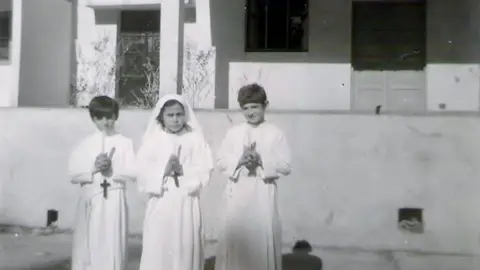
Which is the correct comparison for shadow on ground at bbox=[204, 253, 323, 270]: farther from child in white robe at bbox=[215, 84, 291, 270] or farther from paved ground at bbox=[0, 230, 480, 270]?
child in white robe at bbox=[215, 84, 291, 270]

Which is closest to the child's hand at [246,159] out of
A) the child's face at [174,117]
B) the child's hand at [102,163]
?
the child's face at [174,117]

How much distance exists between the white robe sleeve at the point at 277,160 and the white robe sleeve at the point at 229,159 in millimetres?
214

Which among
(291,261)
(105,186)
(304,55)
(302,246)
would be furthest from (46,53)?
(105,186)

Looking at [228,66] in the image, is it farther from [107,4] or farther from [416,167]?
[416,167]

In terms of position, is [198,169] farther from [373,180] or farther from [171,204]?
[373,180]

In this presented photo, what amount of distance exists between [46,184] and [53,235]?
645 millimetres

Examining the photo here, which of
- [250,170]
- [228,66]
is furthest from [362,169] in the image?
[228,66]

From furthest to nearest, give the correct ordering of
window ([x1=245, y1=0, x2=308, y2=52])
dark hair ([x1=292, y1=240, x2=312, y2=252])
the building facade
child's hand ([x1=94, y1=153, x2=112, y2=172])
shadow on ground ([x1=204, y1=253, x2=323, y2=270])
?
window ([x1=245, y1=0, x2=308, y2=52]) → the building facade → dark hair ([x1=292, y1=240, x2=312, y2=252]) → shadow on ground ([x1=204, y1=253, x2=323, y2=270]) → child's hand ([x1=94, y1=153, x2=112, y2=172])

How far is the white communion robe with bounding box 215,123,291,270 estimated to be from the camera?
4281 millimetres

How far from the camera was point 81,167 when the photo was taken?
4.27 metres

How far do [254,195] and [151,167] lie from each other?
79 cm

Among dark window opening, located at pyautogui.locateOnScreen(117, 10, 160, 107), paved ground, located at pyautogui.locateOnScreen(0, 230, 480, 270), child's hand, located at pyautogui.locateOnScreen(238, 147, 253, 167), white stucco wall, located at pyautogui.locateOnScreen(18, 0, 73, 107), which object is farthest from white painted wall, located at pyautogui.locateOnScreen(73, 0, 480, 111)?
child's hand, located at pyautogui.locateOnScreen(238, 147, 253, 167)

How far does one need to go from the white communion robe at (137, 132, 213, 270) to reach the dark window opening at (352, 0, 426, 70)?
564 centimetres

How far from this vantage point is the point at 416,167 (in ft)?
20.9
